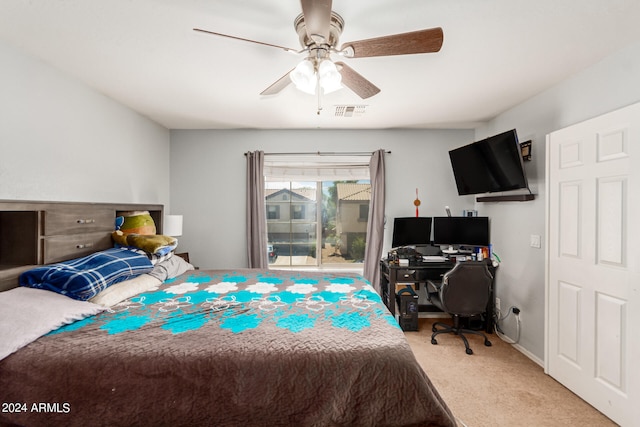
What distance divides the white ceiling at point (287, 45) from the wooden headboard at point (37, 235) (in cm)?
111

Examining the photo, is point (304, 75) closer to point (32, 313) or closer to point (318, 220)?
point (32, 313)

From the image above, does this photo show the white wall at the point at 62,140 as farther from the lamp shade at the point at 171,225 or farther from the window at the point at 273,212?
the window at the point at 273,212

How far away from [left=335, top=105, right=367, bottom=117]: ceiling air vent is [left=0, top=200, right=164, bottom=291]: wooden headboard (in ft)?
8.40

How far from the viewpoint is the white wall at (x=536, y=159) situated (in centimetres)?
209

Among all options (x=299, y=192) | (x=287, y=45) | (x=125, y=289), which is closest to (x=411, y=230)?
(x=299, y=192)

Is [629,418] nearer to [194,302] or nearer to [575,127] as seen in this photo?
[575,127]

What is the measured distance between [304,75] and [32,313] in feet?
6.48

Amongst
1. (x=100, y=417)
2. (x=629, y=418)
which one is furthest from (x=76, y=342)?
(x=629, y=418)

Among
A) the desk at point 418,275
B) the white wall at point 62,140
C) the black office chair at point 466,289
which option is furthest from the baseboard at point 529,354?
the white wall at point 62,140

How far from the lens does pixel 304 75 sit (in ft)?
5.58

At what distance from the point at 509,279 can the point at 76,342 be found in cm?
385

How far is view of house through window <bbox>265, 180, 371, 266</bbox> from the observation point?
4.20 meters

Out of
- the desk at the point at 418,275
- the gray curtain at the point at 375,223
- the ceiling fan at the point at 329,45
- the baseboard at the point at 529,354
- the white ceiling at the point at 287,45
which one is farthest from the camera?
the gray curtain at the point at 375,223

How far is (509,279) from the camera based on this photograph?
10.8 ft
